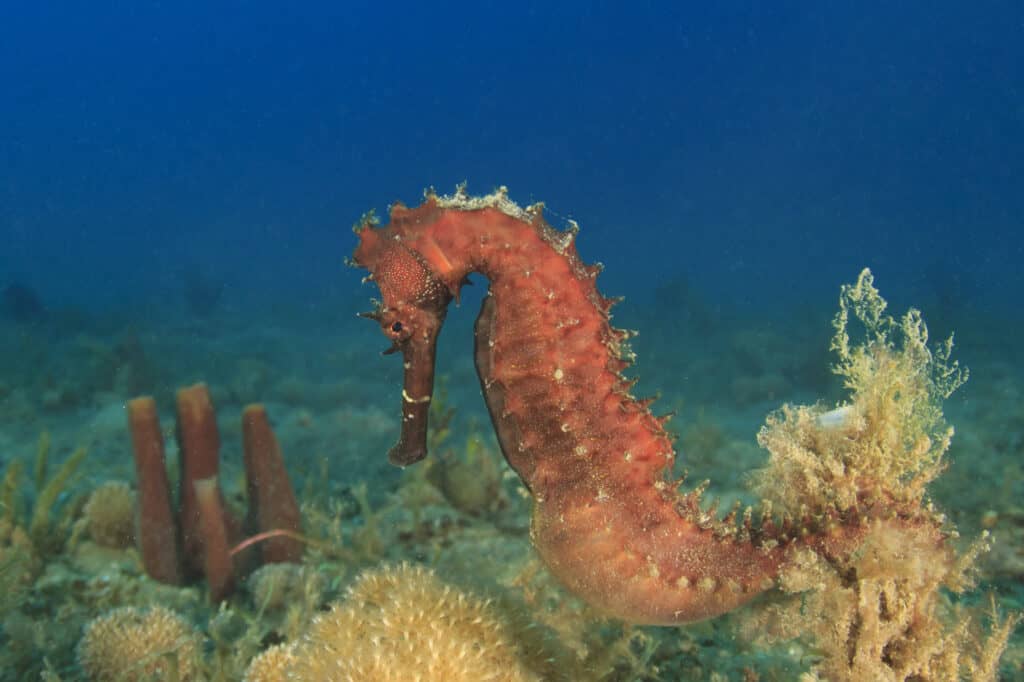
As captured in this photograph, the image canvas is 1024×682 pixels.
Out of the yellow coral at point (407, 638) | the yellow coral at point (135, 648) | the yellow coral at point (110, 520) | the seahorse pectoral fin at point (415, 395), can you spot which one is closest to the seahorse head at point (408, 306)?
the seahorse pectoral fin at point (415, 395)

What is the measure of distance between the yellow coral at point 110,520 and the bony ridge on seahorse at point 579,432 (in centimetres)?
308

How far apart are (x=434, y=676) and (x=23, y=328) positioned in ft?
58.7

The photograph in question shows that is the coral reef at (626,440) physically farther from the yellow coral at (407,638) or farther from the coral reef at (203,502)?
the coral reef at (203,502)

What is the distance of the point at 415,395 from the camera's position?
2.50 m

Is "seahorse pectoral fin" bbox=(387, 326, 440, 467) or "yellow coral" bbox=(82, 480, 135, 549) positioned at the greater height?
"seahorse pectoral fin" bbox=(387, 326, 440, 467)

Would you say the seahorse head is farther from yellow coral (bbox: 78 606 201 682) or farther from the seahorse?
yellow coral (bbox: 78 606 201 682)

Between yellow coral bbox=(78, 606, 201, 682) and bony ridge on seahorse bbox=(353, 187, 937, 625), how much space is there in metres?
1.94

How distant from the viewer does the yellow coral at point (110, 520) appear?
415 cm

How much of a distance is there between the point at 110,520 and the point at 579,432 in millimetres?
3658

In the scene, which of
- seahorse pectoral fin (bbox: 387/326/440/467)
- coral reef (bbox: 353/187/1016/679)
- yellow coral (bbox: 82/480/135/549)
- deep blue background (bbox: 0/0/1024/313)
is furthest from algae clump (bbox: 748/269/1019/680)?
deep blue background (bbox: 0/0/1024/313)

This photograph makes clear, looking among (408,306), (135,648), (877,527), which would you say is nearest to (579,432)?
(408,306)

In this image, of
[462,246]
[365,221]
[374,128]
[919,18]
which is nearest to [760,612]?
[462,246]

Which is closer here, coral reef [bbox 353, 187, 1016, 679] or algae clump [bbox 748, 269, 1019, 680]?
algae clump [bbox 748, 269, 1019, 680]

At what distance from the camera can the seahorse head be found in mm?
2379
